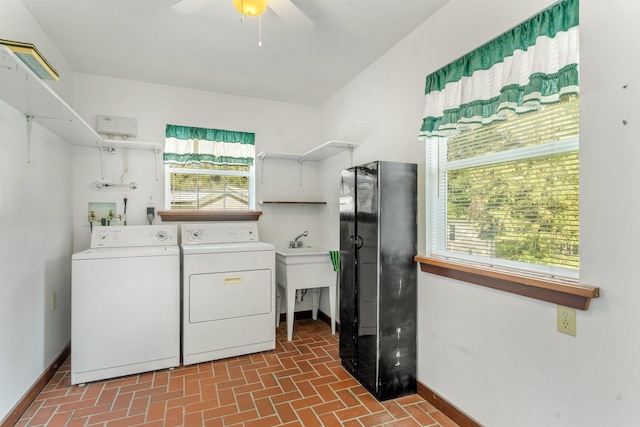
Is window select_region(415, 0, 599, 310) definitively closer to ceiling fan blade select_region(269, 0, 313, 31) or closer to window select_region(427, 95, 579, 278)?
window select_region(427, 95, 579, 278)

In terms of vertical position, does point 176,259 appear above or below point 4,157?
below

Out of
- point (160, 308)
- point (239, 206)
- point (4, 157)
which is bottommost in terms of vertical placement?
point (160, 308)

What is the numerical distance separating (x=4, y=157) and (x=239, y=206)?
210 centimetres

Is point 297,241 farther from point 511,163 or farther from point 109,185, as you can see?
point 511,163

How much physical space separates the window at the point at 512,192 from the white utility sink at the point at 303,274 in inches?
55.9

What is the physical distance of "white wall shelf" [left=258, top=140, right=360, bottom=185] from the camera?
Answer: 3.12 m

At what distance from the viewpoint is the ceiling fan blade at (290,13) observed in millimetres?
1682

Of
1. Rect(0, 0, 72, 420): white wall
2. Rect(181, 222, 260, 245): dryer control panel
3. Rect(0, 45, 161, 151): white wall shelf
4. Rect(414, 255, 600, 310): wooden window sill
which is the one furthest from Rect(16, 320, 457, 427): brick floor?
Rect(0, 45, 161, 151): white wall shelf

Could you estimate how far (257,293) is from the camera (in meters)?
2.96

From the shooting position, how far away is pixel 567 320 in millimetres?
1405

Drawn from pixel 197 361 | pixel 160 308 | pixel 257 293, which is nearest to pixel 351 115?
pixel 257 293

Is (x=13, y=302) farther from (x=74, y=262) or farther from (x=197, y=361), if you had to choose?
(x=197, y=361)

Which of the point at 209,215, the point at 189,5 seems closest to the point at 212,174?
the point at 209,215

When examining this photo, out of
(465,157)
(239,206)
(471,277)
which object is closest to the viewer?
(471,277)
